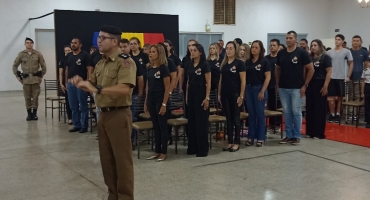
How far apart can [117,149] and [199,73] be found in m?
2.13

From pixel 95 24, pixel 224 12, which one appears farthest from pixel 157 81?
pixel 224 12

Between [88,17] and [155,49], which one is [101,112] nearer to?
[155,49]

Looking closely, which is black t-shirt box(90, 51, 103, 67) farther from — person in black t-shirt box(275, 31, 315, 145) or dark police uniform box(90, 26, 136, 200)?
person in black t-shirt box(275, 31, 315, 145)

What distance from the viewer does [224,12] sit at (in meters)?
17.5

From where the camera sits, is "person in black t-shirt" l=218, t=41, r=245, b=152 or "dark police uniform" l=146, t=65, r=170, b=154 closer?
"dark police uniform" l=146, t=65, r=170, b=154

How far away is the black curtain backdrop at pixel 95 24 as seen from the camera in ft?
33.1

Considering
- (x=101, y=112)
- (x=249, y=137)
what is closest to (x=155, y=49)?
(x=101, y=112)

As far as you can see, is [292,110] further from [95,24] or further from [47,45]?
[47,45]

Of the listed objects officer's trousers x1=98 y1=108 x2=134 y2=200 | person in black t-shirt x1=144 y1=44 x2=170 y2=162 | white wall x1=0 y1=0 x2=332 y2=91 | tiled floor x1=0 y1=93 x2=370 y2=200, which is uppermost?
white wall x1=0 y1=0 x2=332 y2=91

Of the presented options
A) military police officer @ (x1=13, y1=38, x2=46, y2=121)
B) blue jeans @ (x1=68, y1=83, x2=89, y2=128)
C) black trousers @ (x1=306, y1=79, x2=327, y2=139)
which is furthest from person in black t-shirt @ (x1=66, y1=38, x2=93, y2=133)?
black trousers @ (x1=306, y1=79, x2=327, y2=139)

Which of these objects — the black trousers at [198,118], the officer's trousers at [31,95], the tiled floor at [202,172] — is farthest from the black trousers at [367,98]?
the officer's trousers at [31,95]

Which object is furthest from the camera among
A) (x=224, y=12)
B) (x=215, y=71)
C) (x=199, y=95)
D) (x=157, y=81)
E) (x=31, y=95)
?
(x=224, y=12)

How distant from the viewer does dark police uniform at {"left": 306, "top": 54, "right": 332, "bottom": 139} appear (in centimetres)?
628

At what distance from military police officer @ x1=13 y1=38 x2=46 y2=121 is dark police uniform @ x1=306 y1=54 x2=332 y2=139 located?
215 inches
